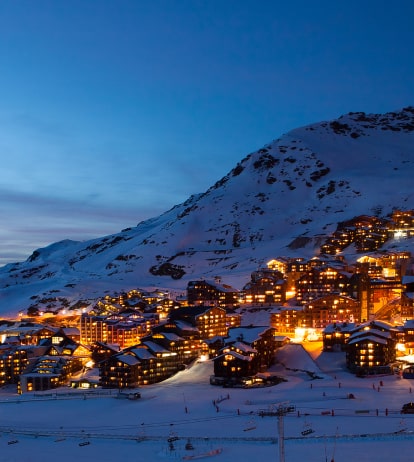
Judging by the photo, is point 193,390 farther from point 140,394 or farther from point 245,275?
point 245,275

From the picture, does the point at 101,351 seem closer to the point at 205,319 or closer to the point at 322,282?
the point at 205,319

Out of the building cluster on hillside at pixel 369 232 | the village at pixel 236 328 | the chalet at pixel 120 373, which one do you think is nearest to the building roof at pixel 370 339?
the village at pixel 236 328

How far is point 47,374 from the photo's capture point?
66250 mm

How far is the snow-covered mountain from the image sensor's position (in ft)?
403

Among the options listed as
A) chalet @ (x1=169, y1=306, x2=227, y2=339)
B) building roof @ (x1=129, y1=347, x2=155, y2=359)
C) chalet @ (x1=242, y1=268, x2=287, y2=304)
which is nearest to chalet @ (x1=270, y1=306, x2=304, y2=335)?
chalet @ (x1=169, y1=306, x2=227, y2=339)

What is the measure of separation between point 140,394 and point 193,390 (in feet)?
14.9

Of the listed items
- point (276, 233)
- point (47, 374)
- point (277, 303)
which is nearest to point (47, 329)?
point (47, 374)

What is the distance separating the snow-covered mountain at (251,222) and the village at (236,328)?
1038 cm

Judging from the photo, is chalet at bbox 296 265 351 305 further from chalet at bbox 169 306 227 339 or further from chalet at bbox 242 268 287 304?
chalet at bbox 169 306 227 339

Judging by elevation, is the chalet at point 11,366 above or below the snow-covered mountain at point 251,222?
below

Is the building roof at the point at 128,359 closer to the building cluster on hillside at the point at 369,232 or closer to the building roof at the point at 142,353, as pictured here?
the building roof at the point at 142,353

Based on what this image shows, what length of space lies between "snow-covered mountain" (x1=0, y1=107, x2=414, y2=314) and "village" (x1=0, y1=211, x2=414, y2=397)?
1038 cm

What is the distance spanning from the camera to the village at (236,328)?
6031cm

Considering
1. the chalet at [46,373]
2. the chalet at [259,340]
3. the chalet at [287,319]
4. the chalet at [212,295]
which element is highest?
the chalet at [212,295]
